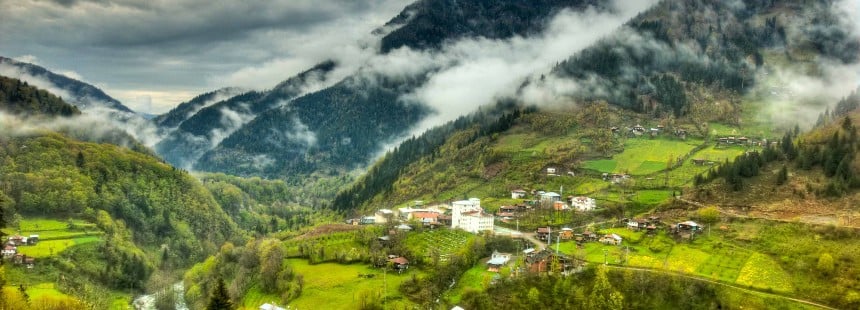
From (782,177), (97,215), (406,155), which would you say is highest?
(782,177)

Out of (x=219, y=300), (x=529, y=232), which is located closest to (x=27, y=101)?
(x=529, y=232)

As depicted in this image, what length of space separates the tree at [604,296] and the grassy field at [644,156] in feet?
198

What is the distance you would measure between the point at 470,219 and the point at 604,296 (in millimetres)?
35572

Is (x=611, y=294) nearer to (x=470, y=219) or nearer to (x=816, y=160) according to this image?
(x=470, y=219)

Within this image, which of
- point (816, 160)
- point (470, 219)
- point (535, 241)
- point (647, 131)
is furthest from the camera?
point (647, 131)

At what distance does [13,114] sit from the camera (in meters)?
151

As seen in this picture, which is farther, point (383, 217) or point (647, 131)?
point (647, 131)

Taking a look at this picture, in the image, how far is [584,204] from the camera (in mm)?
106750

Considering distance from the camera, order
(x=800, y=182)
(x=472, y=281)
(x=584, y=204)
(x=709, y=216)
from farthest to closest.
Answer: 1. (x=584, y=204)
2. (x=800, y=182)
3. (x=709, y=216)
4. (x=472, y=281)

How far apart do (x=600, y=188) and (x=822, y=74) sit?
10743 cm

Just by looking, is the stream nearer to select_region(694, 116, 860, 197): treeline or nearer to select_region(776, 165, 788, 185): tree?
select_region(694, 116, 860, 197): treeline

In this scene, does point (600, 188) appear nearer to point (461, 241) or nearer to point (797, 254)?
point (461, 241)

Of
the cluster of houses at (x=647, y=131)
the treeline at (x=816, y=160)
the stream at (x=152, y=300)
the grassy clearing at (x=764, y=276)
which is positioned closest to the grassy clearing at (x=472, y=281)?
the grassy clearing at (x=764, y=276)

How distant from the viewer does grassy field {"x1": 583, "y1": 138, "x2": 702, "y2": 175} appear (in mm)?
128125
